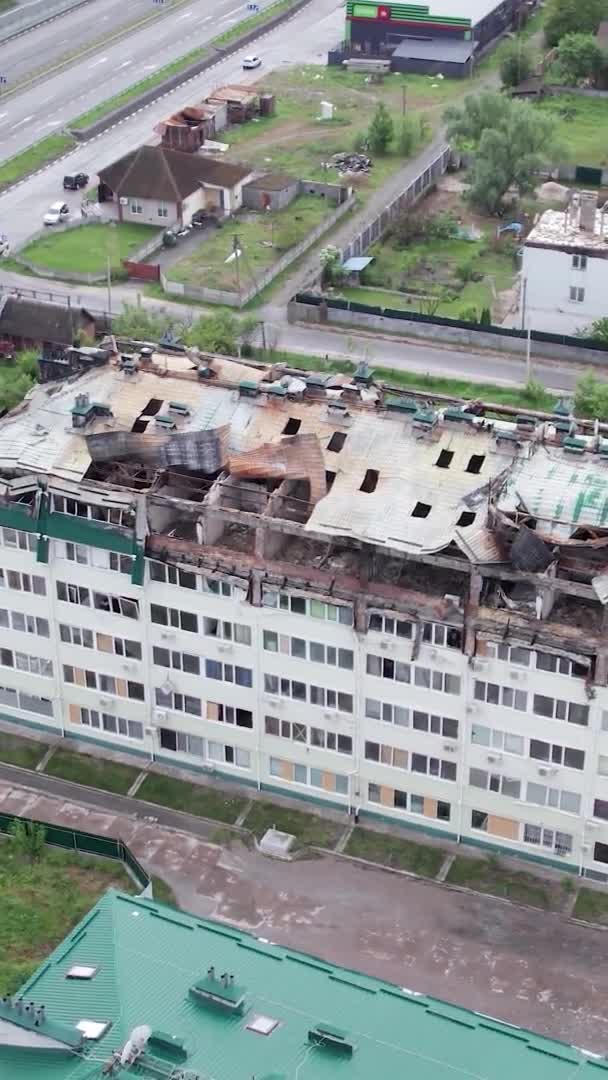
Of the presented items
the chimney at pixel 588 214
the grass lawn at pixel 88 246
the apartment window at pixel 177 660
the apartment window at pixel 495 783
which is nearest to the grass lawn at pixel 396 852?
the apartment window at pixel 495 783

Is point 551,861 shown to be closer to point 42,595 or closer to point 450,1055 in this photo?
point 450,1055

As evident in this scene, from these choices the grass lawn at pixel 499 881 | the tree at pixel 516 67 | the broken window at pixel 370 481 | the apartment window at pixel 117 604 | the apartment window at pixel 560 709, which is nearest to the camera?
the apartment window at pixel 560 709

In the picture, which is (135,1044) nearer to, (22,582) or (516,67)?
(22,582)

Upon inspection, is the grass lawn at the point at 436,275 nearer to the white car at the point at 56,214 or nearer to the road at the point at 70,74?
the white car at the point at 56,214

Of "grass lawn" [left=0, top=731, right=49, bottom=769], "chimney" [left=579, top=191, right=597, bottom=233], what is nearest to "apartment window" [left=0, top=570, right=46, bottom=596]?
"grass lawn" [left=0, top=731, right=49, bottom=769]

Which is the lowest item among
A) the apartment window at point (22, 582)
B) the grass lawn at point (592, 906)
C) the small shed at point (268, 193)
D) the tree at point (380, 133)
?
the grass lawn at point (592, 906)

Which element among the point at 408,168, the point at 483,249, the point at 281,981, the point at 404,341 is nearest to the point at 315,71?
the point at 408,168

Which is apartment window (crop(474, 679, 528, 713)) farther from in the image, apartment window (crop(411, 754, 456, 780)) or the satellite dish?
the satellite dish
